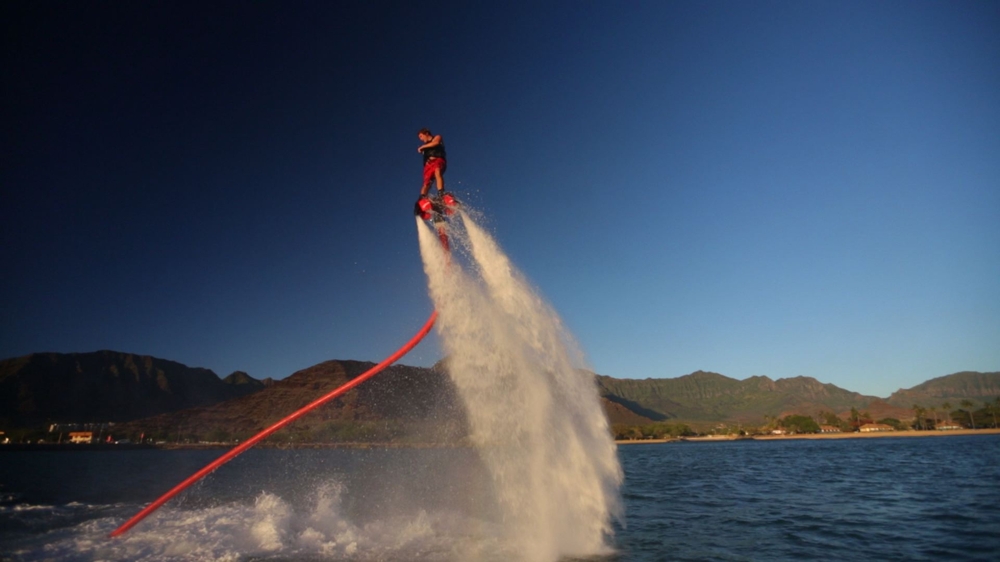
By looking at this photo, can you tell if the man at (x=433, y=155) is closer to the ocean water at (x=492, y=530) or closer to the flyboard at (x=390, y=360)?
the flyboard at (x=390, y=360)

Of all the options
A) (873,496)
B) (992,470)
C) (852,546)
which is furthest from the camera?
(992,470)

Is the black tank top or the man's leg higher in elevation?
the black tank top

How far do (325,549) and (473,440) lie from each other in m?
5.18

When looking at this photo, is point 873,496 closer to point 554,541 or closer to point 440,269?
point 554,541

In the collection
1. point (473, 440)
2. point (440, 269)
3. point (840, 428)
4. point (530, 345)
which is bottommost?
point (840, 428)

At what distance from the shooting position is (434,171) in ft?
32.5

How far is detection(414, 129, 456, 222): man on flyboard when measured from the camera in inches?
389

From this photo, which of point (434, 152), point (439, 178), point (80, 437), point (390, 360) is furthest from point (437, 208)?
point (80, 437)

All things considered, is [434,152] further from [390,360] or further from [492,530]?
[492,530]

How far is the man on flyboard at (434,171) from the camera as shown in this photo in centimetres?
988

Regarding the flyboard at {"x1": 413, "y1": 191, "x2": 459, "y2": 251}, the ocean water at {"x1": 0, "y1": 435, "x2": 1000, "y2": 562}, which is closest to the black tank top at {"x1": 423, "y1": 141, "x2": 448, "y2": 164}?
the flyboard at {"x1": 413, "y1": 191, "x2": 459, "y2": 251}

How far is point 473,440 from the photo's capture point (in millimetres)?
12656

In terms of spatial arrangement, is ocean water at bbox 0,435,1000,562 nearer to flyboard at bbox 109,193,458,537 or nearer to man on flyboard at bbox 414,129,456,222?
flyboard at bbox 109,193,458,537

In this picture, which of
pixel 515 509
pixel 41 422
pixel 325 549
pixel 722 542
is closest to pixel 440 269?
pixel 515 509
